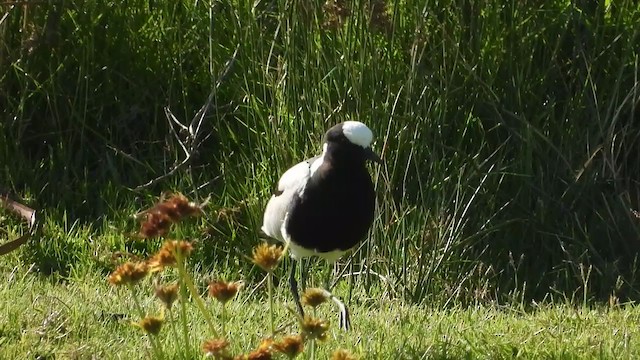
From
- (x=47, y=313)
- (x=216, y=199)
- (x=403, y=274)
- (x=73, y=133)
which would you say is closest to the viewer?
(x=47, y=313)

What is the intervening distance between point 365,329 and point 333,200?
67 cm

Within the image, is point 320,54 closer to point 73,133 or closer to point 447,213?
point 447,213

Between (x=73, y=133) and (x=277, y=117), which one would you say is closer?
(x=277, y=117)

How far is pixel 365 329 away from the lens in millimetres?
4020

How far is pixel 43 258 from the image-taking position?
5.16 metres

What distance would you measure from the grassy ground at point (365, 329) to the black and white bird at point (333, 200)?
10.3 inches

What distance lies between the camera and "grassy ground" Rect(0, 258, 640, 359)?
3639 millimetres

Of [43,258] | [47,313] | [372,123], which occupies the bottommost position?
[43,258]

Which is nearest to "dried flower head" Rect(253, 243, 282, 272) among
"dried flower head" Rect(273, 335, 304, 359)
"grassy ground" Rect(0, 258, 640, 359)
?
"dried flower head" Rect(273, 335, 304, 359)

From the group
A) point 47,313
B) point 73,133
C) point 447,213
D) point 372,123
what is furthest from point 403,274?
point 73,133

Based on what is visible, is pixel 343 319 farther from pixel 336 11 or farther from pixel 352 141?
pixel 336 11

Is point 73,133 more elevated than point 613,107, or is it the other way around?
point 613,107

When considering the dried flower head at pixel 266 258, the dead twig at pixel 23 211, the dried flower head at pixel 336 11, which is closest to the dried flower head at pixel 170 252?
the dried flower head at pixel 266 258

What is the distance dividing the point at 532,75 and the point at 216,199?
152 cm
